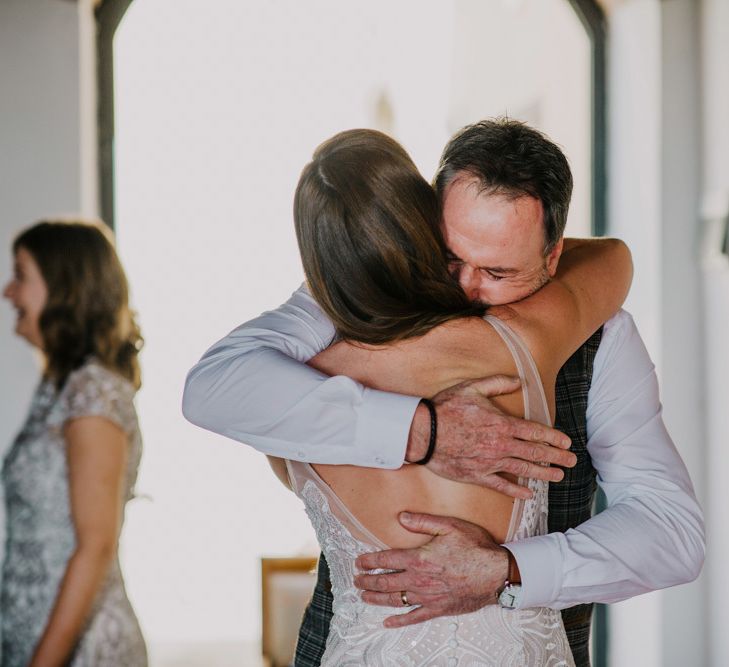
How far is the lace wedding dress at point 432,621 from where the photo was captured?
1.34m

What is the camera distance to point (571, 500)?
1718mm

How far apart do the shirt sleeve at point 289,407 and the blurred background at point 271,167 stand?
1866 millimetres

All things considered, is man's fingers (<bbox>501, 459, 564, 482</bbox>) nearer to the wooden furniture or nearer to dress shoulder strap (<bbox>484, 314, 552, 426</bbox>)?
dress shoulder strap (<bbox>484, 314, 552, 426</bbox>)

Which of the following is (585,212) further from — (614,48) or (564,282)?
(564,282)

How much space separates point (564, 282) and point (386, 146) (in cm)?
41

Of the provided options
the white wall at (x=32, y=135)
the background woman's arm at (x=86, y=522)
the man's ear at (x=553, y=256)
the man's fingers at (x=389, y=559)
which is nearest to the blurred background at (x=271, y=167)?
the white wall at (x=32, y=135)

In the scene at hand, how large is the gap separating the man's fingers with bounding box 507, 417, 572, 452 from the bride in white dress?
0.04 meters

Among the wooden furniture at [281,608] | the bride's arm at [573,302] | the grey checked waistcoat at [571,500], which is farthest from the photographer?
the wooden furniture at [281,608]

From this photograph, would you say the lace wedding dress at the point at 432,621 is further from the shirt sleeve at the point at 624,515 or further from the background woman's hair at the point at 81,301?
the background woman's hair at the point at 81,301

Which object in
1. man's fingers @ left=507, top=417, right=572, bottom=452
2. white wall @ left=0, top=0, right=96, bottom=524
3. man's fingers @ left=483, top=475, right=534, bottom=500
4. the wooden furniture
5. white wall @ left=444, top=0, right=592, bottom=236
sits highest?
white wall @ left=444, top=0, right=592, bottom=236

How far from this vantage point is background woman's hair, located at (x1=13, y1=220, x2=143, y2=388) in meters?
2.60

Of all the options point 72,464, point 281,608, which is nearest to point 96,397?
point 72,464

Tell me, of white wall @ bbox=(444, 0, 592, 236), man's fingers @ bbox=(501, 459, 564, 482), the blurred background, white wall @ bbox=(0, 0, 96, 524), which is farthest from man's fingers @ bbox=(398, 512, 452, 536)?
white wall @ bbox=(444, 0, 592, 236)

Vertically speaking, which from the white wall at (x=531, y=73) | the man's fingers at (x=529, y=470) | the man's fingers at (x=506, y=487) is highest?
the white wall at (x=531, y=73)
